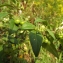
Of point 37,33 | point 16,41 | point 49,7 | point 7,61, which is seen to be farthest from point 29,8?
point 37,33

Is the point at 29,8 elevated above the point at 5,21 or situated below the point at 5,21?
below

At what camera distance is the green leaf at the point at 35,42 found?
0.51m

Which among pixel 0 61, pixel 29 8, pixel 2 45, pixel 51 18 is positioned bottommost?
pixel 51 18

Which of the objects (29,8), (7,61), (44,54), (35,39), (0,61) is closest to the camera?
(35,39)

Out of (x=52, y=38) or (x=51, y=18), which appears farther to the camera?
(x=51, y=18)

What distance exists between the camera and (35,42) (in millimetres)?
514

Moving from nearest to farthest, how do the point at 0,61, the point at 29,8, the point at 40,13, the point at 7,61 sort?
the point at 0,61 < the point at 7,61 < the point at 29,8 < the point at 40,13

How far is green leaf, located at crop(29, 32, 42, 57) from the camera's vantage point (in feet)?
1.68

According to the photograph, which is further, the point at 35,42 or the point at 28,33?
the point at 28,33

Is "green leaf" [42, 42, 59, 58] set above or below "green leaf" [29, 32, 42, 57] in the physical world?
below

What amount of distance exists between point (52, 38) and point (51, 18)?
246cm

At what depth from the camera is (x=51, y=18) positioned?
9.89 ft

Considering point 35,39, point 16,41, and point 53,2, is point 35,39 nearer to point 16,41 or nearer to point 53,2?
point 16,41

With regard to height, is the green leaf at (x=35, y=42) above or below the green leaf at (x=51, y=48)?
above
